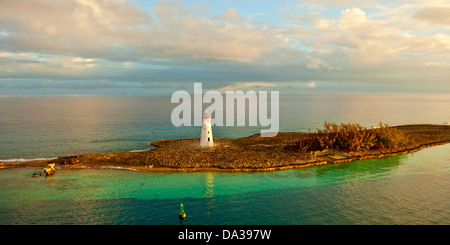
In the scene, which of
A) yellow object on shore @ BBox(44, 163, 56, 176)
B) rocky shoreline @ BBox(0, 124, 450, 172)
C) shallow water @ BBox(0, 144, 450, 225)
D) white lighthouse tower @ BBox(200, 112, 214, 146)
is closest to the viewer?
shallow water @ BBox(0, 144, 450, 225)

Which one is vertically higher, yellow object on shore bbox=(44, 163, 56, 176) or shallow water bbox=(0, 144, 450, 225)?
yellow object on shore bbox=(44, 163, 56, 176)

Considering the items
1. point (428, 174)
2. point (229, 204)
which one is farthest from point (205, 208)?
point (428, 174)

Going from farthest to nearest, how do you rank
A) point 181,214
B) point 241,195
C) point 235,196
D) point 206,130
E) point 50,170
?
point 206,130, point 50,170, point 241,195, point 235,196, point 181,214

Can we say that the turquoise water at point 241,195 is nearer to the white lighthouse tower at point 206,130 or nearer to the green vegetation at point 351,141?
the green vegetation at point 351,141

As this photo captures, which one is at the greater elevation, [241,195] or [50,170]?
[50,170]

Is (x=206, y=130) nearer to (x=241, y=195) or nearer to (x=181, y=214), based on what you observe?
(x=241, y=195)

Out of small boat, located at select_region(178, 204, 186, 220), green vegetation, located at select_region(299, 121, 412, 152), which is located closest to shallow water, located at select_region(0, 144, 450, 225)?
small boat, located at select_region(178, 204, 186, 220)

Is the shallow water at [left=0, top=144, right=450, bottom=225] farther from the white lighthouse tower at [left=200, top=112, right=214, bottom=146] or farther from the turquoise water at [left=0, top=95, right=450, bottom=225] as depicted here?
the white lighthouse tower at [left=200, top=112, right=214, bottom=146]

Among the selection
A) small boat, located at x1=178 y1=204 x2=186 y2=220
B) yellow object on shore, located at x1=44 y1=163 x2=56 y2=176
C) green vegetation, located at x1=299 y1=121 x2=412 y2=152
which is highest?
green vegetation, located at x1=299 y1=121 x2=412 y2=152

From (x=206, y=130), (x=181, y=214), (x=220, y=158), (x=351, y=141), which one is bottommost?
(x=181, y=214)

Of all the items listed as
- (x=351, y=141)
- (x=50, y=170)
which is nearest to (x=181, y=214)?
(x=50, y=170)

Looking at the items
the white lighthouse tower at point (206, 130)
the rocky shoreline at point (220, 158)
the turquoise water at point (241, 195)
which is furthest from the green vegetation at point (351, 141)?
the white lighthouse tower at point (206, 130)
